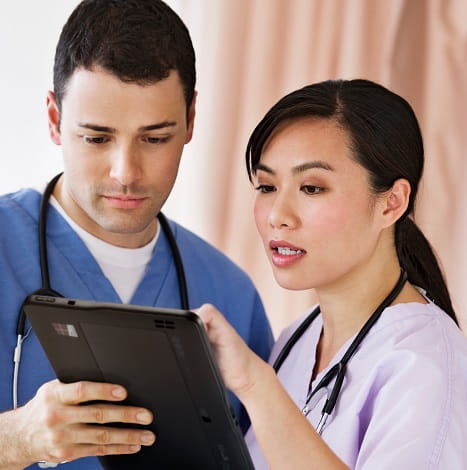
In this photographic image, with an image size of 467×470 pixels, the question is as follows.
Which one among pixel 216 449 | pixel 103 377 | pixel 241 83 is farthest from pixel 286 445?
pixel 241 83

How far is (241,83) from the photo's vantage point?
7.64 ft

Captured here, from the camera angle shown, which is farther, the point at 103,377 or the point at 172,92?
the point at 172,92

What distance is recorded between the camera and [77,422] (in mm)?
1183

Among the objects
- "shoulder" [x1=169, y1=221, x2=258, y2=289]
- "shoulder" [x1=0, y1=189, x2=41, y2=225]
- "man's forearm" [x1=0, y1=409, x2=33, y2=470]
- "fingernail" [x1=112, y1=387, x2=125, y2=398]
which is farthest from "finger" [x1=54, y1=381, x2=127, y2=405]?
"shoulder" [x1=169, y1=221, x2=258, y2=289]

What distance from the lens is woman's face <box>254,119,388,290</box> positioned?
1364mm

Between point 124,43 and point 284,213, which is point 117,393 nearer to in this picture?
point 284,213

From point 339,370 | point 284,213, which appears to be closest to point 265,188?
point 284,213

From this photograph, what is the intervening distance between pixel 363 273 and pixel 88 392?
504 millimetres

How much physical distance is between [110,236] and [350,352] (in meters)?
0.51

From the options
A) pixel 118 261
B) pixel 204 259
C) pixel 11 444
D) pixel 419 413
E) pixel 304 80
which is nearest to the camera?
pixel 419 413

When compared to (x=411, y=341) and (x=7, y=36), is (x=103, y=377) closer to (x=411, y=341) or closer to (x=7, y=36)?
(x=411, y=341)

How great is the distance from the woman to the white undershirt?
0.29 metres

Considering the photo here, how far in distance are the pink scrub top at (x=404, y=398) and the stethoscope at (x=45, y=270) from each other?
344 mm

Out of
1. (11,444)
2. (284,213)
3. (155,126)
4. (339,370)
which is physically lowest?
(11,444)
